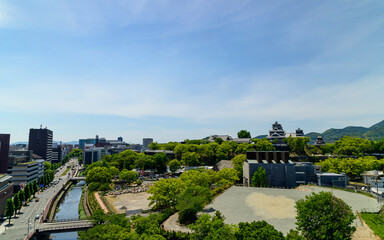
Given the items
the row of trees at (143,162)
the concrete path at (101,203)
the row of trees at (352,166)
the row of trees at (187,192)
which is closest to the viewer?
the row of trees at (187,192)

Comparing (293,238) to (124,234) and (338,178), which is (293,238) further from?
(338,178)

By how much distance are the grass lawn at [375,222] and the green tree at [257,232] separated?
18.7 m

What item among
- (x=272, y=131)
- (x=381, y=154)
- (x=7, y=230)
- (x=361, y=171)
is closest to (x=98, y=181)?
(x=7, y=230)

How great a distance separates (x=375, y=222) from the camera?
113 feet

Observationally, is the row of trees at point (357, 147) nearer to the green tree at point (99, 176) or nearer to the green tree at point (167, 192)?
the green tree at point (167, 192)

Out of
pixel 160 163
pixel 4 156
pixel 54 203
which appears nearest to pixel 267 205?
pixel 54 203

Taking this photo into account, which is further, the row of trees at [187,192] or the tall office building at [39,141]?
the tall office building at [39,141]

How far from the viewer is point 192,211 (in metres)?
38.2

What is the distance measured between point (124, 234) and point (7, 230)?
37.9 metres

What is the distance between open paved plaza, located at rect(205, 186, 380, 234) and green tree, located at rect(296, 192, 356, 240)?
193 inches

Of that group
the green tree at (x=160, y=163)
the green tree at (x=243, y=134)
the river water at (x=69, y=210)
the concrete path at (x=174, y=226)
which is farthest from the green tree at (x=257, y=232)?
the green tree at (x=243, y=134)

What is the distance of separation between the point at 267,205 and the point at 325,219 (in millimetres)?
17036

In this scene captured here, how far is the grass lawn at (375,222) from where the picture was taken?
30.7 metres

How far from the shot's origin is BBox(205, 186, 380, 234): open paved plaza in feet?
116
